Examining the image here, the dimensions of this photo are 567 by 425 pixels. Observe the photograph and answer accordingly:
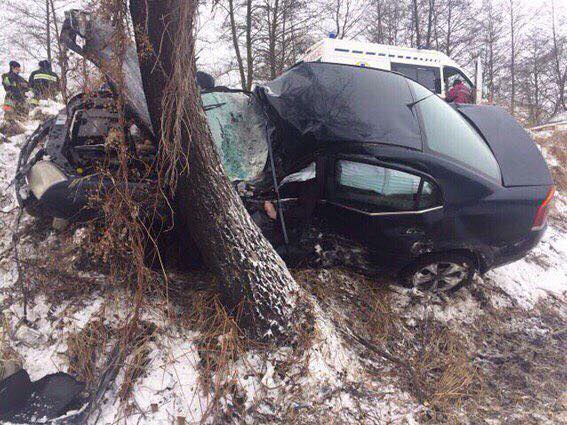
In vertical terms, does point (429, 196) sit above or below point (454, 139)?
below

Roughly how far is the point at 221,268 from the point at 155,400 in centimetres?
88

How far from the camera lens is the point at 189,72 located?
208 centimetres

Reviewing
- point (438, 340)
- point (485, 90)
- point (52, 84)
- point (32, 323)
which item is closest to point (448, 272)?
point (438, 340)

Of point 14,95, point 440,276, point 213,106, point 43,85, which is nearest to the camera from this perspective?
point 440,276

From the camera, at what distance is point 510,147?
3609 mm

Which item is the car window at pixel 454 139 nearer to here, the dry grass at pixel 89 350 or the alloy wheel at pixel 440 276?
the alloy wheel at pixel 440 276

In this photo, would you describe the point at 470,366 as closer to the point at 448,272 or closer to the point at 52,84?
the point at 448,272

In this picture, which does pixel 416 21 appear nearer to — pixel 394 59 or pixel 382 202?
pixel 394 59

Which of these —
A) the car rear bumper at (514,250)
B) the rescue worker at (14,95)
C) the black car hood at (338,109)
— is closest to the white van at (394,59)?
the black car hood at (338,109)

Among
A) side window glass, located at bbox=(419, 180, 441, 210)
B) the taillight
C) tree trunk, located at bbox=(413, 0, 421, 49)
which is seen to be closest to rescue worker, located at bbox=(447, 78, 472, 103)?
the taillight

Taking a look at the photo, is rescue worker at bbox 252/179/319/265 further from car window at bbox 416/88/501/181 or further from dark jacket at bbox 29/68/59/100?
dark jacket at bbox 29/68/59/100

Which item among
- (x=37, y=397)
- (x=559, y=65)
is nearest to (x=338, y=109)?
(x=37, y=397)

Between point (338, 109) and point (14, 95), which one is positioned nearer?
point (338, 109)

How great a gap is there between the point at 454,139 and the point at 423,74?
26.3 ft
